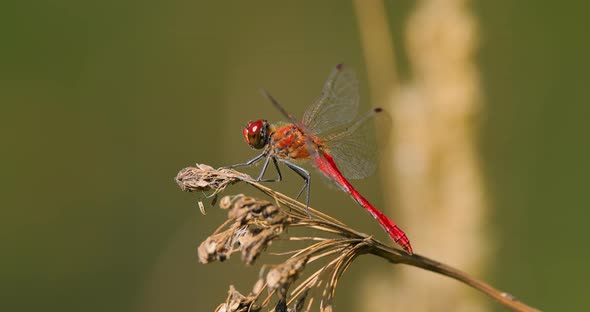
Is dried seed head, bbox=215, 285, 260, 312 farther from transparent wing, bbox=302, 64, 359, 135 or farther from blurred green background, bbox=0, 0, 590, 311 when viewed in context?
blurred green background, bbox=0, 0, 590, 311

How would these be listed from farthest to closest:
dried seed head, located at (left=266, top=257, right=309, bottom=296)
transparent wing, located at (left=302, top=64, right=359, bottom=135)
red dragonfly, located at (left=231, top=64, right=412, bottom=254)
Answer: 1. transparent wing, located at (left=302, top=64, right=359, bottom=135)
2. red dragonfly, located at (left=231, top=64, right=412, bottom=254)
3. dried seed head, located at (left=266, top=257, right=309, bottom=296)

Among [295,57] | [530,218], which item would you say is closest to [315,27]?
[295,57]

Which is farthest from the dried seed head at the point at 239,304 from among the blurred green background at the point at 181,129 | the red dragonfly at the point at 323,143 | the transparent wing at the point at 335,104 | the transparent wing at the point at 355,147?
the blurred green background at the point at 181,129

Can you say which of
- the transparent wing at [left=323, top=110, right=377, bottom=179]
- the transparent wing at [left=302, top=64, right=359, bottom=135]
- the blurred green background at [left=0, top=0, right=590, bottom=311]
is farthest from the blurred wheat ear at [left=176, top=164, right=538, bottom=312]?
the blurred green background at [left=0, top=0, right=590, bottom=311]

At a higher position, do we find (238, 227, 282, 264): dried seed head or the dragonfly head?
the dragonfly head

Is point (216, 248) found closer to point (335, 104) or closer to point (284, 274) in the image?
point (284, 274)
